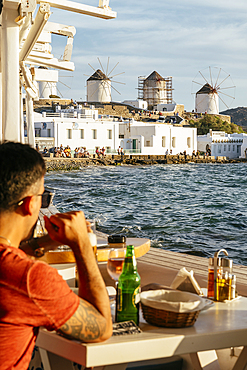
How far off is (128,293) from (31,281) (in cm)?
45

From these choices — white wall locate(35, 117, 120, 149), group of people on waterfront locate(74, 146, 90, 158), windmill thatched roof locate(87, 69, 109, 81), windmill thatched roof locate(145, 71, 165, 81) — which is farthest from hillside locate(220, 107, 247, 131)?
group of people on waterfront locate(74, 146, 90, 158)

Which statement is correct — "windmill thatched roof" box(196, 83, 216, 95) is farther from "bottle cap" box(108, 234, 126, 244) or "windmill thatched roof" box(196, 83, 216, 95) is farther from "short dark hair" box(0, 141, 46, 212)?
"short dark hair" box(0, 141, 46, 212)

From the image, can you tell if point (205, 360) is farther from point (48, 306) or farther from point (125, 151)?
point (125, 151)

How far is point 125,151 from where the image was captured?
135 feet

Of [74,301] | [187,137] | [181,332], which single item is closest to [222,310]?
[181,332]

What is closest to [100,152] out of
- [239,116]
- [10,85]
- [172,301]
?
[10,85]

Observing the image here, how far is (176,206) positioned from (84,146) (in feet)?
82.4

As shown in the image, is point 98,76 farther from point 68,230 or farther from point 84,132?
point 68,230

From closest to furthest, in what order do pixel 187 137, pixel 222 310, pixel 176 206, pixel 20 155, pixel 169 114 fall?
pixel 20 155, pixel 222 310, pixel 176 206, pixel 187 137, pixel 169 114

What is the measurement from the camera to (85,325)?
114cm

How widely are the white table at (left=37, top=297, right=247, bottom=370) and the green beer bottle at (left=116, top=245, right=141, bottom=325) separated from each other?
0.06m

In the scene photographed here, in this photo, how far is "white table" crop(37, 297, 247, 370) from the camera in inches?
46.6

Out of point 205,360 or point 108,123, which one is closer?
point 205,360

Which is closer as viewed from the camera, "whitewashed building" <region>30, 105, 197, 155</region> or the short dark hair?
the short dark hair
